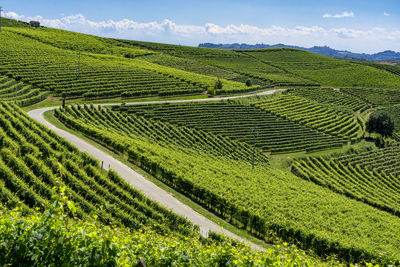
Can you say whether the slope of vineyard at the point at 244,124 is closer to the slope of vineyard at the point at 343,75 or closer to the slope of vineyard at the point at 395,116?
the slope of vineyard at the point at 395,116

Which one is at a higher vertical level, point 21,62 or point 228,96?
point 21,62

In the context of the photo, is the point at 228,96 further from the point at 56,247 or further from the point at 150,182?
the point at 56,247

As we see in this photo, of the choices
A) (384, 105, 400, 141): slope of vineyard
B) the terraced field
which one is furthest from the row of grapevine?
(384, 105, 400, 141): slope of vineyard

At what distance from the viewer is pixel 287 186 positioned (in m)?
42.3

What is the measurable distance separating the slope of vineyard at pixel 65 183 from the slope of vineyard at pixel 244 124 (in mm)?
36869

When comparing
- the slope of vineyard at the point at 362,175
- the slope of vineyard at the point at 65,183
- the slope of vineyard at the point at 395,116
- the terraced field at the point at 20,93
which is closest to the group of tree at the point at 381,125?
the slope of vineyard at the point at 395,116

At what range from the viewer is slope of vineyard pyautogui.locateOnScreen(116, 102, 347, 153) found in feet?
221

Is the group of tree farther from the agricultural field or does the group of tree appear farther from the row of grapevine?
the row of grapevine

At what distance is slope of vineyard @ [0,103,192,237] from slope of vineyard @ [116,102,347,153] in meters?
36.9

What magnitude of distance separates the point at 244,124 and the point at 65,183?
56.1m

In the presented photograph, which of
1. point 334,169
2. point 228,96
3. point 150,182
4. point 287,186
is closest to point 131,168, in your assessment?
point 150,182

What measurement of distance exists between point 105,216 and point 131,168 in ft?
49.4

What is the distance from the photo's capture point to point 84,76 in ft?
278

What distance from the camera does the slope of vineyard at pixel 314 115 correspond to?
8581cm
